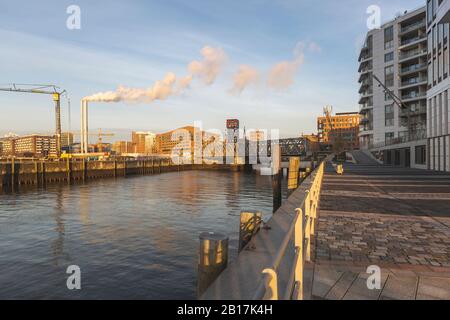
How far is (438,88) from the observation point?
1368 inches

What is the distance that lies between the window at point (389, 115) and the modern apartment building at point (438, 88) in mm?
31412

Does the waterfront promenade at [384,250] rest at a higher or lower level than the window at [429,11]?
lower

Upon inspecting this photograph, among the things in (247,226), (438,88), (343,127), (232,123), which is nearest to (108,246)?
(247,226)

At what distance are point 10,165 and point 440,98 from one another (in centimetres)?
5854

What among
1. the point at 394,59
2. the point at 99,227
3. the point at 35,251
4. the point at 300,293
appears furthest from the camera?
the point at 394,59

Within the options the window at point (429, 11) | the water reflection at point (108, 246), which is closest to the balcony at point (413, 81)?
the window at point (429, 11)

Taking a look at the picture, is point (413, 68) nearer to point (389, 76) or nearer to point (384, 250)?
point (389, 76)

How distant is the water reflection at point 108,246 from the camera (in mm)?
9953

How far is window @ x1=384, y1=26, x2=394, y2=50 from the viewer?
67375mm

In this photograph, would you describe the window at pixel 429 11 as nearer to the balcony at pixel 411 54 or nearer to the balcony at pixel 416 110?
the balcony at pixel 416 110

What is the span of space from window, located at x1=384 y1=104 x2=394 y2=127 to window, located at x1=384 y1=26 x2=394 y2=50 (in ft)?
42.7

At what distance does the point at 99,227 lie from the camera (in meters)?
18.3
